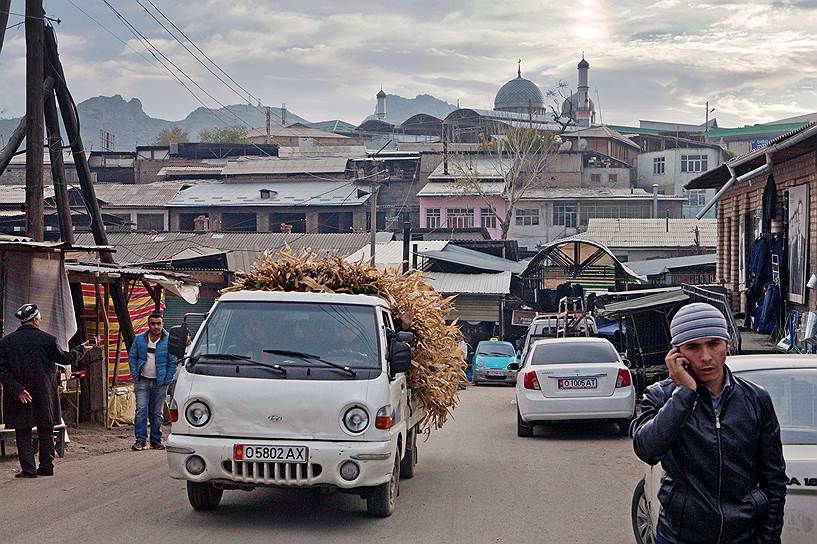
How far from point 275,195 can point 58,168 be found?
1773 inches

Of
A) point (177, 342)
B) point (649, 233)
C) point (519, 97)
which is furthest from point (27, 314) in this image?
point (519, 97)

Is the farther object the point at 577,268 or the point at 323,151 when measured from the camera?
the point at 323,151

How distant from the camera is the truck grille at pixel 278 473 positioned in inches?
329

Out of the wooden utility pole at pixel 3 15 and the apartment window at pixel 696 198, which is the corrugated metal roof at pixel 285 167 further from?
the wooden utility pole at pixel 3 15

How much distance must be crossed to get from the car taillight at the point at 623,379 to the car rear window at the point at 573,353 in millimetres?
340

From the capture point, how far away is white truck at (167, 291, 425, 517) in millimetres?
8383

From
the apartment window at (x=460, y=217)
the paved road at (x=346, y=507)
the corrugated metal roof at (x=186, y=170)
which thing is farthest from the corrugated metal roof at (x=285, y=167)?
the paved road at (x=346, y=507)

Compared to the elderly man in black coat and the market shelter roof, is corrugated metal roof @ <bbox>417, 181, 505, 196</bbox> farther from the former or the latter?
the elderly man in black coat

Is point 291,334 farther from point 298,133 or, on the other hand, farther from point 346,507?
point 298,133

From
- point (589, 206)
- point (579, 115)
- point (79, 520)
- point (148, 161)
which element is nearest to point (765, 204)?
point (79, 520)

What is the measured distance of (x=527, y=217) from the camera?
64562mm

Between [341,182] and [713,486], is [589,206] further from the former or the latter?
[713,486]

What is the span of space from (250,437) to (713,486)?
5.02 metres

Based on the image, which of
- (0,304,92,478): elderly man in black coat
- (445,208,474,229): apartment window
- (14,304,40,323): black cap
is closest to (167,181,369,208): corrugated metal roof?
(445,208,474,229): apartment window
